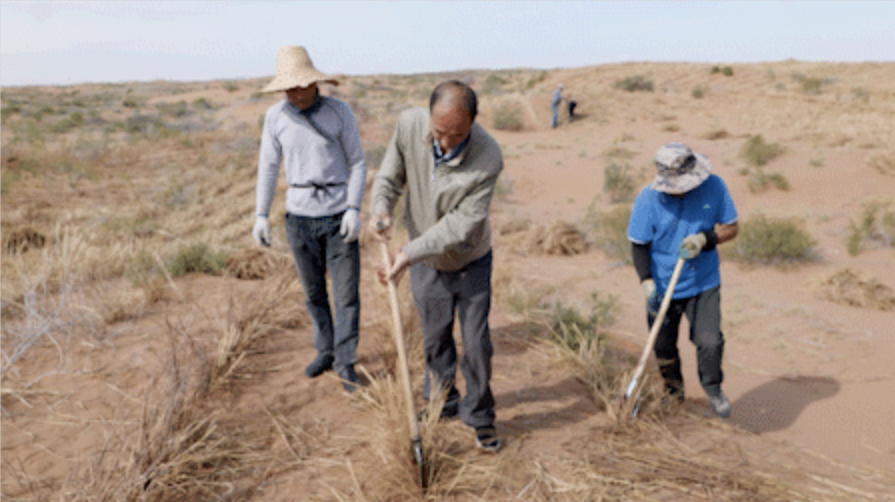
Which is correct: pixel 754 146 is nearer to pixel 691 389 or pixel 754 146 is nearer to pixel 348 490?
pixel 691 389

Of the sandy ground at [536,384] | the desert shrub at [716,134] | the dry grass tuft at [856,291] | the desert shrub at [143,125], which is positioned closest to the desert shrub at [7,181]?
the sandy ground at [536,384]

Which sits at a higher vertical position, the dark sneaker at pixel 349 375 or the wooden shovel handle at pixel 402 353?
the wooden shovel handle at pixel 402 353

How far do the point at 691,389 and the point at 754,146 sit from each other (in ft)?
31.4

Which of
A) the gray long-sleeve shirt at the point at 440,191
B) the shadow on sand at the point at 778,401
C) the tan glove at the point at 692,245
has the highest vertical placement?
the gray long-sleeve shirt at the point at 440,191

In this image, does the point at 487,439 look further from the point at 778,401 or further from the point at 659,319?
the point at 778,401

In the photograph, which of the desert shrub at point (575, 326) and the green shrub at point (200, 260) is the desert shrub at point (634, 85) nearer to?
the desert shrub at point (575, 326)

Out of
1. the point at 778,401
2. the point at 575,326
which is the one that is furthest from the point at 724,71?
the point at 575,326

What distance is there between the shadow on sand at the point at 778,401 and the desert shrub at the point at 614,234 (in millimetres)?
2879

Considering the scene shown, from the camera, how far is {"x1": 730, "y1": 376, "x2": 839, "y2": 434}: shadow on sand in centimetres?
320

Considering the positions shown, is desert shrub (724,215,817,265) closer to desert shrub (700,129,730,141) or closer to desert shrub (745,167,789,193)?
desert shrub (745,167,789,193)

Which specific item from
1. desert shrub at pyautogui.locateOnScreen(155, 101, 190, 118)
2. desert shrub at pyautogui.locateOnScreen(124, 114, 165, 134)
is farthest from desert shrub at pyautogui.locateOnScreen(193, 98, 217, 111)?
desert shrub at pyautogui.locateOnScreen(124, 114, 165, 134)

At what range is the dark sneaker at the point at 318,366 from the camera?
3.31 metres

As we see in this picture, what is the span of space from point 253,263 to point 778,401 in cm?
457

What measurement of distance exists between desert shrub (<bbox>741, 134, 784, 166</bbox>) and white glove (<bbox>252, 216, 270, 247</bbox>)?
35.4 ft
